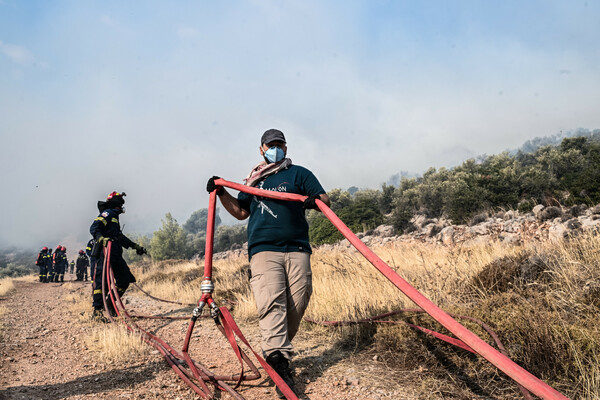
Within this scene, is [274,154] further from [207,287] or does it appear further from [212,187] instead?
[207,287]

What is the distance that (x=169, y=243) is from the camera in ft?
125

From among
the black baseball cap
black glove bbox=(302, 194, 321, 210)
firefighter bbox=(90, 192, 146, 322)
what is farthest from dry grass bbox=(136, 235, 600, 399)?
firefighter bbox=(90, 192, 146, 322)

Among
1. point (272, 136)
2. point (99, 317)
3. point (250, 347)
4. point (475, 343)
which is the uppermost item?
point (272, 136)

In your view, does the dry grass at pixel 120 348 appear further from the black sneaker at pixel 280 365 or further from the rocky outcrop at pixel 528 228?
the rocky outcrop at pixel 528 228

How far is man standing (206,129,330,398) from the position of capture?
2.96m

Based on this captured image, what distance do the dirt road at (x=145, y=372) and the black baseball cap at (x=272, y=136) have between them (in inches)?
84.6

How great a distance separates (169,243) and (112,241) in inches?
1288

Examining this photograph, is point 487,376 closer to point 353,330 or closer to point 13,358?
point 353,330

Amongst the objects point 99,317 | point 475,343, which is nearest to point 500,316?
point 475,343

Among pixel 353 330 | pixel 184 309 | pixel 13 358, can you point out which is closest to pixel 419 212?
pixel 184 309

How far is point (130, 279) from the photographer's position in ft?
24.2

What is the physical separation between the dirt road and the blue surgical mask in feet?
6.42

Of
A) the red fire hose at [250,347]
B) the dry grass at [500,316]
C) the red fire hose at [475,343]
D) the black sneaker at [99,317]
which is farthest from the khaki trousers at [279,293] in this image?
the black sneaker at [99,317]

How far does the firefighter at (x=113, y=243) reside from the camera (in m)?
6.86
